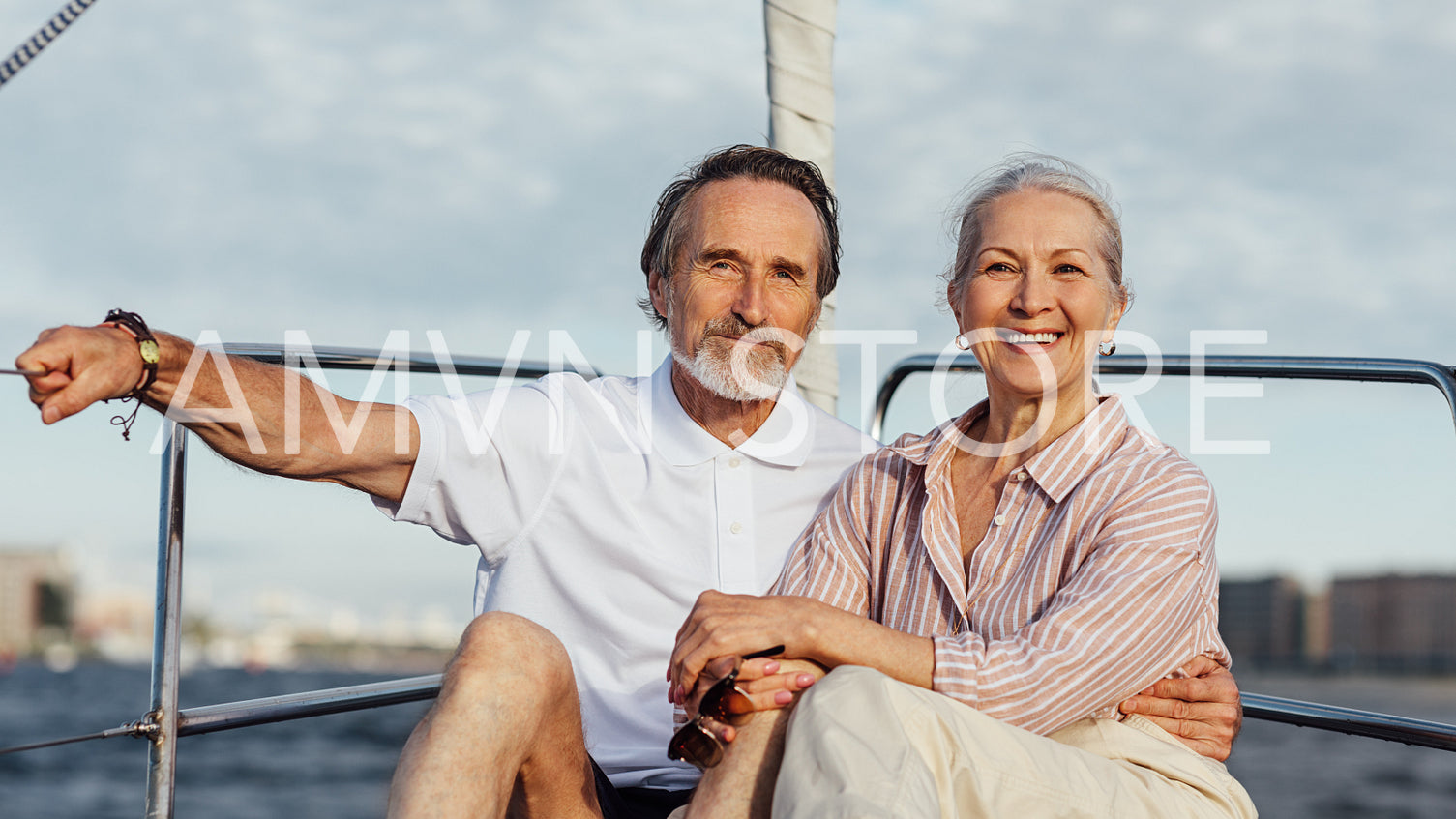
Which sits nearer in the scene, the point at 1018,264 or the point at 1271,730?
the point at 1018,264

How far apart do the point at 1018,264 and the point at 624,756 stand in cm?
97

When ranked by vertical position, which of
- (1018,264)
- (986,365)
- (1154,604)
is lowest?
(1154,604)

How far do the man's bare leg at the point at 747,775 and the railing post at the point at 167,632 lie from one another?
30.4 inches

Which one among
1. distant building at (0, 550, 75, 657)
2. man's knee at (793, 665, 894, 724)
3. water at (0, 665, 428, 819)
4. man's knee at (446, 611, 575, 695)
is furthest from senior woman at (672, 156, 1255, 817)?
distant building at (0, 550, 75, 657)

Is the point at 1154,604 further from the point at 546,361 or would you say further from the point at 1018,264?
the point at 546,361

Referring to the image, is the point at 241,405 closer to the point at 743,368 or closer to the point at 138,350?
the point at 138,350

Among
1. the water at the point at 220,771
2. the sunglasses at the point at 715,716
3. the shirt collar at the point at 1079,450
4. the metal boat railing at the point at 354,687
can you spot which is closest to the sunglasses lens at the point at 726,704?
the sunglasses at the point at 715,716

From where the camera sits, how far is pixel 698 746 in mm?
1484

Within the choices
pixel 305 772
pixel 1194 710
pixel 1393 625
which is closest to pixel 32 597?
pixel 305 772

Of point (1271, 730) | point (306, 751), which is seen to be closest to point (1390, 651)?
point (1271, 730)

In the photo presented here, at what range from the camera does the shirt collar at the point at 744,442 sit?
2.22 metres

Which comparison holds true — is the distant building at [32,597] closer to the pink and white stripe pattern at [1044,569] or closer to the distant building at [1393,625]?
the distant building at [1393,625]

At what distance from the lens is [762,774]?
1408 millimetres

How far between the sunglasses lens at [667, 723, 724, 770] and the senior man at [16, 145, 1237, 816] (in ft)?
0.66
